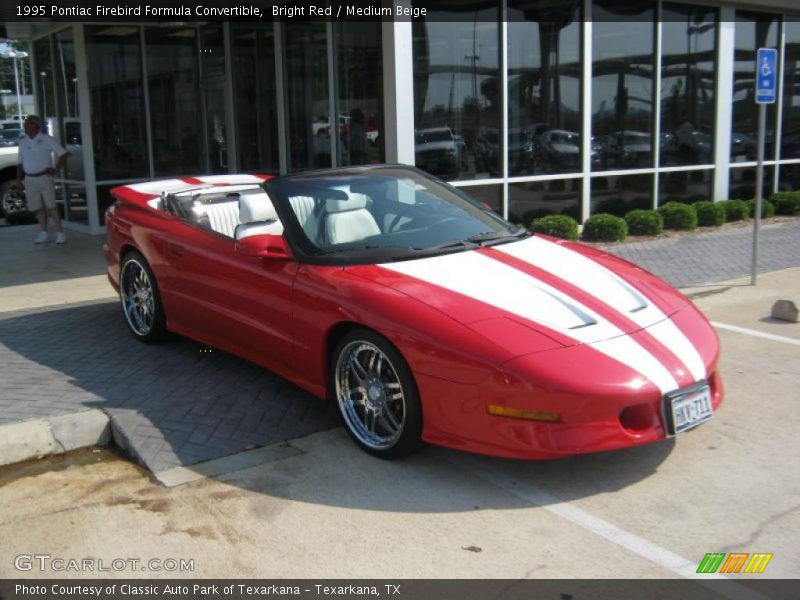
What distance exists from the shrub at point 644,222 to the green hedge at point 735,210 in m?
1.88

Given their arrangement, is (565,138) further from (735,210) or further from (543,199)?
(735,210)

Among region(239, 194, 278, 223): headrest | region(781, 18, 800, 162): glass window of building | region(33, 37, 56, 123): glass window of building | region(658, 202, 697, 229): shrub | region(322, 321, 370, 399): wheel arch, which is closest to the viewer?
region(322, 321, 370, 399): wheel arch

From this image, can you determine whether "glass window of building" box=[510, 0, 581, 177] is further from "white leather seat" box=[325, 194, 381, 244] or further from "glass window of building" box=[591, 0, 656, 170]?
"white leather seat" box=[325, 194, 381, 244]

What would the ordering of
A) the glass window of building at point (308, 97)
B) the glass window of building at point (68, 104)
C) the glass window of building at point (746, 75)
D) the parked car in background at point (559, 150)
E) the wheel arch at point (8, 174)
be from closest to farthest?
the glass window of building at point (308, 97)
the parked car in background at point (559, 150)
the glass window of building at point (68, 104)
the glass window of building at point (746, 75)
the wheel arch at point (8, 174)

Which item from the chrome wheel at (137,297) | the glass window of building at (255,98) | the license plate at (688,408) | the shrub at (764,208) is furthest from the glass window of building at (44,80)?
the license plate at (688,408)

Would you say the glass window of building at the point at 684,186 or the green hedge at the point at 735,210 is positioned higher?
the glass window of building at the point at 684,186

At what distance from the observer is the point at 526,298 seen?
4.45 metres

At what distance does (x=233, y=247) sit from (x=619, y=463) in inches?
108

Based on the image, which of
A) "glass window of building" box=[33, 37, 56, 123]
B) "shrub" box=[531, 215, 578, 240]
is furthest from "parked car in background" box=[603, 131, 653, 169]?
"glass window of building" box=[33, 37, 56, 123]

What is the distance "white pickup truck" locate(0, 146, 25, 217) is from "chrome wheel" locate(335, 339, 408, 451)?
12985mm

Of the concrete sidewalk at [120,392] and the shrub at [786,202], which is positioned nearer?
the concrete sidewalk at [120,392]

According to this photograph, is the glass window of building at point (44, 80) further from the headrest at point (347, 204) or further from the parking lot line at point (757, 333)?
the parking lot line at point (757, 333)

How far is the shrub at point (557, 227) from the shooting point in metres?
11.6

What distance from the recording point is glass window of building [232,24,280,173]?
13042 millimetres
